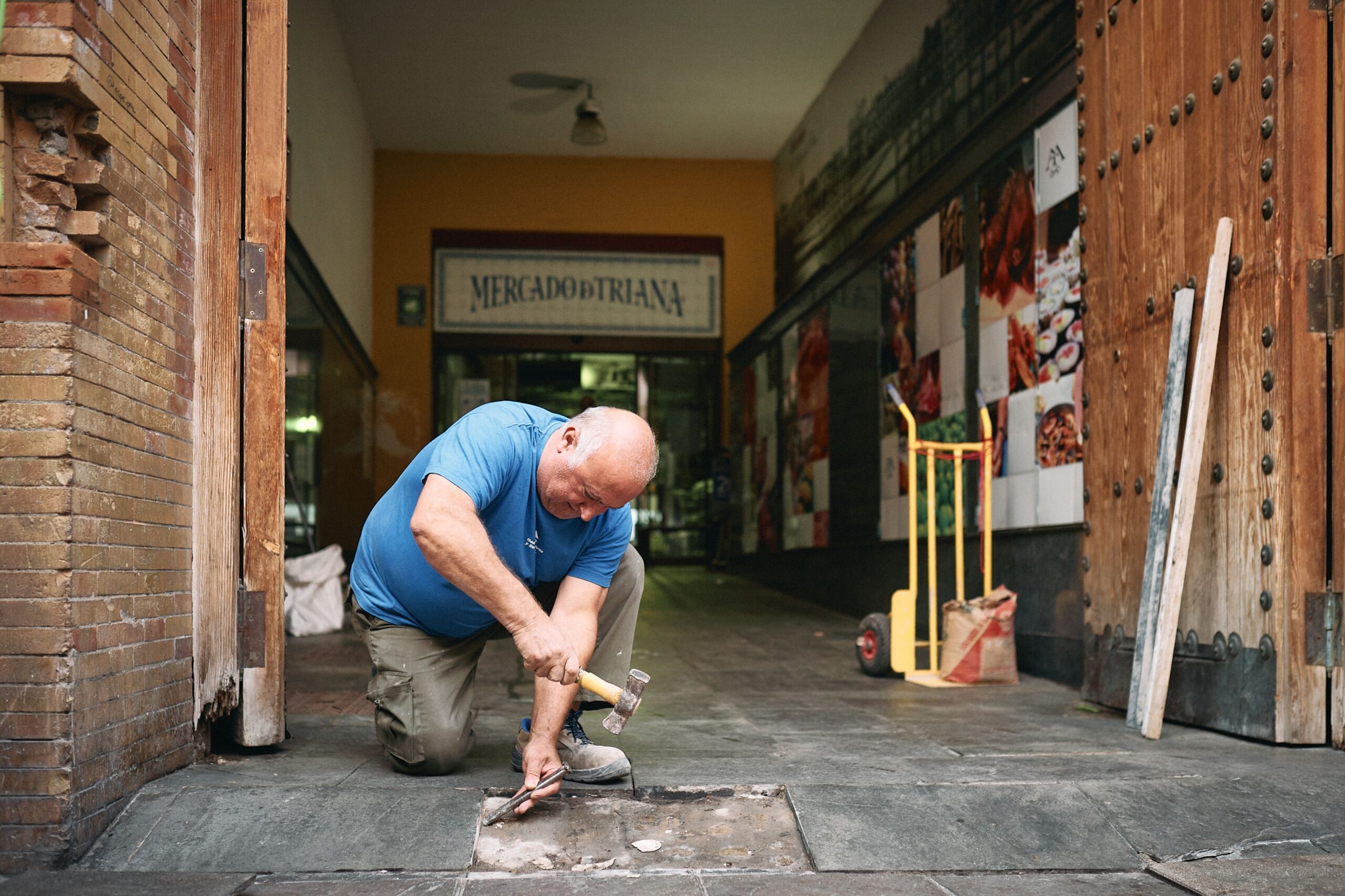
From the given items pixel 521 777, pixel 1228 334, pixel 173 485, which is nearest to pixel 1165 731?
pixel 1228 334

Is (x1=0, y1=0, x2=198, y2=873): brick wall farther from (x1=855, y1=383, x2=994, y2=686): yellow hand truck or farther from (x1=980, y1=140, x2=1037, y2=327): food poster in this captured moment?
(x1=980, y1=140, x2=1037, y2=327): food poster

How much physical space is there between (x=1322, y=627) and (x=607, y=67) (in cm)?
937

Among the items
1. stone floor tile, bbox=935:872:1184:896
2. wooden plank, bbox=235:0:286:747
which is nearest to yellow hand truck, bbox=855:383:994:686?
stone floor tile, bbox=935:872:1184:896

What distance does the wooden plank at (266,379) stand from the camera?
316 cm

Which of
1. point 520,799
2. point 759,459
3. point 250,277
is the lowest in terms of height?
point 520,799

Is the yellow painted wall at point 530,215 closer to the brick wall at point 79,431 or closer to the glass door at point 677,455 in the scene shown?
the glass door at point 677,455

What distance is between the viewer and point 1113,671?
388 centimetres

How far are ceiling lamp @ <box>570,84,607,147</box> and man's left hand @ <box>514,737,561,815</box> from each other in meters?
9.67

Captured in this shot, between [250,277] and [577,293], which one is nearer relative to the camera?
[250,277]

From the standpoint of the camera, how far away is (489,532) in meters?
2.80

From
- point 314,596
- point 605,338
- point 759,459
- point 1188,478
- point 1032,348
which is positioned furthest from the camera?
point 605,338

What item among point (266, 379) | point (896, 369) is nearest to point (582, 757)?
point (266, 379)

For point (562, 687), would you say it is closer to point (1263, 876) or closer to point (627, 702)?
point (627, 702)

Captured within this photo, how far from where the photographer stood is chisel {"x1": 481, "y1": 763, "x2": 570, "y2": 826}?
8.41 ft
